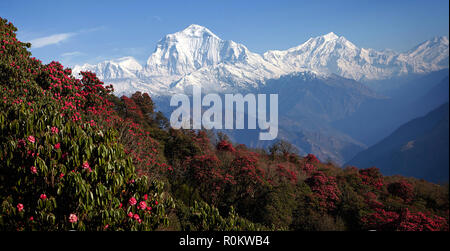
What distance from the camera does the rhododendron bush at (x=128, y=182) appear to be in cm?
569

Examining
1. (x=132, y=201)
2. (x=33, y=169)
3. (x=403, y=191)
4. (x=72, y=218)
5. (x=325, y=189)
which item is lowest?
(x=403, y=191)

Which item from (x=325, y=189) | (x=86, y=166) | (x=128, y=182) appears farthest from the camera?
(x=325, y=189)

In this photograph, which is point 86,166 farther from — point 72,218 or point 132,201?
point 132,201

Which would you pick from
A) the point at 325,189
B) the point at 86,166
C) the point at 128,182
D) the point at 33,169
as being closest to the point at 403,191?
the point at 325,189

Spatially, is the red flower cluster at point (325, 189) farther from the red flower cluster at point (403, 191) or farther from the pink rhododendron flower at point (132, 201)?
the pink rhododendron flower at point (132, 201)

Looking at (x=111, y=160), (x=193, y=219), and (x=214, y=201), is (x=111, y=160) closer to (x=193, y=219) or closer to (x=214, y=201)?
(x=193, y=219)

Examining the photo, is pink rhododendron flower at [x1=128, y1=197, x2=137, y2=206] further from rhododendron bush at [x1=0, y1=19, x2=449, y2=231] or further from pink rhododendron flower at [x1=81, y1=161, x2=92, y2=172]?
pink rhododendron flower at [x1=81, y1=161, x2=92, y2=172]

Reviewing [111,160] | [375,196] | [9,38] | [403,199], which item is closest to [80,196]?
[111,160]

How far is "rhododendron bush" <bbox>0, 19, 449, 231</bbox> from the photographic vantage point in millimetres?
5688

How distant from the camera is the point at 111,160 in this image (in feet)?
19.9

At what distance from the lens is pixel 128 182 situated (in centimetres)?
653

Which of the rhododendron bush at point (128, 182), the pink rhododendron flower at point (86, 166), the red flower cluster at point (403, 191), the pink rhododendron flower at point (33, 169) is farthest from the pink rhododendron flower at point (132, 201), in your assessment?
the red flower cluster at point (403, 191)

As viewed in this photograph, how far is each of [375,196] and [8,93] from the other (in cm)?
2571

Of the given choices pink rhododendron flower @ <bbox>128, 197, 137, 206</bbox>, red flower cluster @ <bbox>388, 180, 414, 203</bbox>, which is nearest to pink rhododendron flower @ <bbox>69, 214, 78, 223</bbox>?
pink rhododendron flower @ <bbox>128, 197, 137, 206</bbox>
